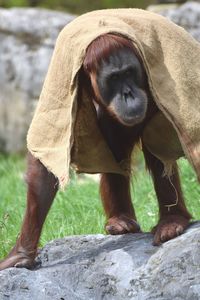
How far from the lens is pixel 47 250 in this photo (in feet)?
11.0

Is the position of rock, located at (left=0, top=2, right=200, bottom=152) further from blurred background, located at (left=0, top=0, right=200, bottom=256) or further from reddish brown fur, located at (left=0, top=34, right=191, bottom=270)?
reddish brown fur, located at (left=0, top=34, right=191, bottom=270)

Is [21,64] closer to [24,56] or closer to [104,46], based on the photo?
[24,56]

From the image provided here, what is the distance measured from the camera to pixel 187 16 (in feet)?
23.5

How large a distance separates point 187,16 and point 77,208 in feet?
9.84

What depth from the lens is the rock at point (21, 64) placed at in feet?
25.2

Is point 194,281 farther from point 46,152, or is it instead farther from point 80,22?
point 80,22

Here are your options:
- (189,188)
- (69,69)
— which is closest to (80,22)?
(69,69)

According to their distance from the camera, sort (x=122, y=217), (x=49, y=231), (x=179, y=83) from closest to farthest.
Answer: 1. (x=179, y=83)
2. (x=122, y=217)
3. (x=49, y=231)

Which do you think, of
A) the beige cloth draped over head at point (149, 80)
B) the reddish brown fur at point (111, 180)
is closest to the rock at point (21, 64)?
the reddish brown fur at point (111, 180)

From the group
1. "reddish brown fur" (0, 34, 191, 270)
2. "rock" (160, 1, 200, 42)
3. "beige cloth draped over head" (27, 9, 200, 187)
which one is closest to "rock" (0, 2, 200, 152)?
"rock" (160, 1, 200, 42)

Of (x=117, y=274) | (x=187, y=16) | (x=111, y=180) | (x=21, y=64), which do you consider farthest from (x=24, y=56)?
(x=117, y=274)

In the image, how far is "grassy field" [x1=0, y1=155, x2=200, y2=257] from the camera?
Result: 13.6ft

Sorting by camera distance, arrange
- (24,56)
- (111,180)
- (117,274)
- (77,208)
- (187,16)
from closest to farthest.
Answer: (117,274), (111,180), (77,208), (187,16), (24,56)

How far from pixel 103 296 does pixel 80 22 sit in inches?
40.2
